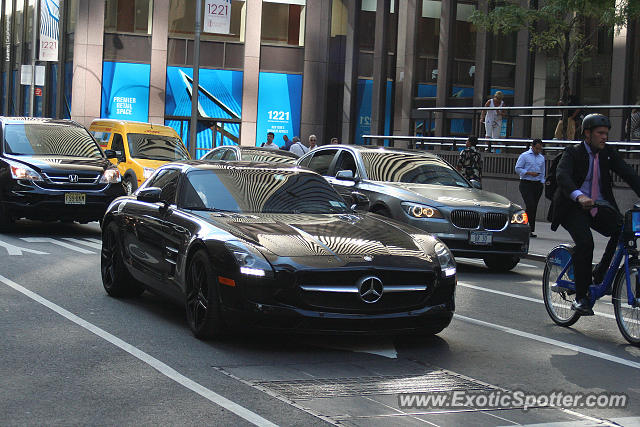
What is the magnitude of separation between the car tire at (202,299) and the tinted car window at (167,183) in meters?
1.27

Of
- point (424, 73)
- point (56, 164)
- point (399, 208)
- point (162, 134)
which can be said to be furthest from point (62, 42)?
point (399, 208)

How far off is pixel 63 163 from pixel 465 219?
673 cm

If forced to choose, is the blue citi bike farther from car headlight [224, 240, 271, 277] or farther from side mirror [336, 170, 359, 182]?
side mirror [336, 170, 359, 182]

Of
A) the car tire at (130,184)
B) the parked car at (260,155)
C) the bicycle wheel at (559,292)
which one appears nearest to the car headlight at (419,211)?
the bicycle wheel at (559,292)

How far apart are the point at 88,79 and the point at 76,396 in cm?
3955

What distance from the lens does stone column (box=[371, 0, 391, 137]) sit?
37.6 meters

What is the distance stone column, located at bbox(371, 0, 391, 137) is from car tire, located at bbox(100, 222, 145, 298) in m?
27.5

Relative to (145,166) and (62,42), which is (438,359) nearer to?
(145,166)

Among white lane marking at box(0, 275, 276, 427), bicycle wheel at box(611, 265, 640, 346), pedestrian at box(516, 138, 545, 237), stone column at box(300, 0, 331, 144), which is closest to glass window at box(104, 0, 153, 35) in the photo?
stone column at box(300, 0, 331, 144)

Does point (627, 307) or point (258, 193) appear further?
point (258, 193)

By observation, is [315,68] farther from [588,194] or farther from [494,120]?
[588,194]

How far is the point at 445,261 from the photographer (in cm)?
812

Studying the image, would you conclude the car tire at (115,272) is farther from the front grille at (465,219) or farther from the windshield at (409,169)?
the windshield at (409,169)

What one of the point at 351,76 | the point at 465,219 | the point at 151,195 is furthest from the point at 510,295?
the point at 351,76
